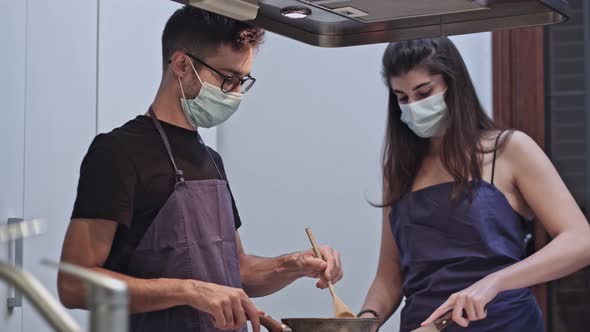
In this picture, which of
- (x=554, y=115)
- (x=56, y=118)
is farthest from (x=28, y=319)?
(x=554, y=115)

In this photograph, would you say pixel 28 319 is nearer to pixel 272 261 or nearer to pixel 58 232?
pixel 58 232

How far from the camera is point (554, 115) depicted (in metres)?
2.91

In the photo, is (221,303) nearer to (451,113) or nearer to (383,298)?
(383,298)

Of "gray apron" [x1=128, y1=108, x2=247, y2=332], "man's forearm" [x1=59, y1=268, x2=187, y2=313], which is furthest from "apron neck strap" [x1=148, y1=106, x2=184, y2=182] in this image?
"man's forearm" [x1=59, y1=268, x2=187, y2=313]

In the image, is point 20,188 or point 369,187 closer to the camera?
point 20,188

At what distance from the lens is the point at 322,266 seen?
2.01 meters

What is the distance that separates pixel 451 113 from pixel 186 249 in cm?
80

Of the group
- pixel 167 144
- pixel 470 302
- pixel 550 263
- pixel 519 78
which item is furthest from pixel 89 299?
pixel 519 78

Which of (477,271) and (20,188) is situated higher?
(20,188)

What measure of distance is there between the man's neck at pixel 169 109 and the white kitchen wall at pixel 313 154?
1.13 metres

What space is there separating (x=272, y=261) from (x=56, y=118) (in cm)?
65

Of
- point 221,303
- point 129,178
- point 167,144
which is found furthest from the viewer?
point 167,144

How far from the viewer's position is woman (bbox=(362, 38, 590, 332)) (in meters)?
2.13

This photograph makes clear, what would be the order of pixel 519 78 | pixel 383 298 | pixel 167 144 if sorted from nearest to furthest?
pixel 167 144 < pixel 383 298 < pixel 519 78
